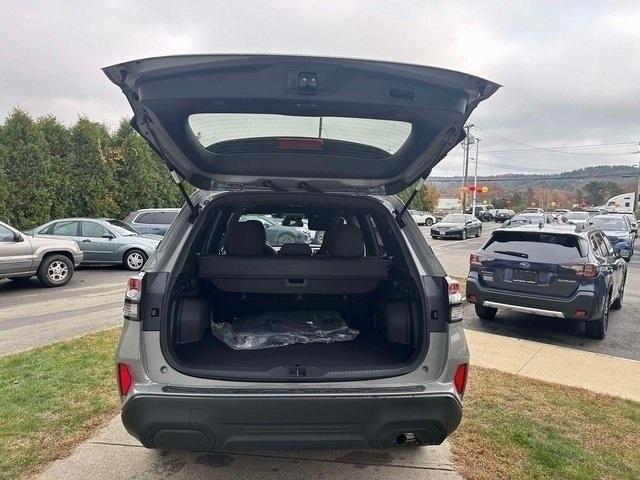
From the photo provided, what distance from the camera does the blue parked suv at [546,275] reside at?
19.6 feet

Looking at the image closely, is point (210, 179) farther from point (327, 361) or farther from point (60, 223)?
Answer: point (60, 223)

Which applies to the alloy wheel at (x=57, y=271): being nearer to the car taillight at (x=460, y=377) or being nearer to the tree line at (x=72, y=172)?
the tree line at (x=72, y=172)

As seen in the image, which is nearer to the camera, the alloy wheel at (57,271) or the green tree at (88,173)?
the alloy wheel at (57,271)

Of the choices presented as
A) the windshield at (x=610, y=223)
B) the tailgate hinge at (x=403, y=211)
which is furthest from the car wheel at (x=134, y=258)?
the windshield at (x=610, y=223)

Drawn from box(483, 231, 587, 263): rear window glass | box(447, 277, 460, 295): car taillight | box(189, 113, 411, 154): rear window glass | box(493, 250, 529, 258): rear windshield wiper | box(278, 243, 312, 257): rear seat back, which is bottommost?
box(493, 250, 529, 258): rear windshield wiper

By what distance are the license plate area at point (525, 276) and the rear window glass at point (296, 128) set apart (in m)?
4.21

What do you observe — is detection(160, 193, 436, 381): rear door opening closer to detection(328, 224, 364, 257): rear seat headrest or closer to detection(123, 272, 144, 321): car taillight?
detection(328, 224, 364, 257): rear seat headrest

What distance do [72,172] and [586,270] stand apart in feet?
55.0

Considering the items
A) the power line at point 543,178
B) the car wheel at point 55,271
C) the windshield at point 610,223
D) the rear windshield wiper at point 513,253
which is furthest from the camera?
the power line at point 543,178

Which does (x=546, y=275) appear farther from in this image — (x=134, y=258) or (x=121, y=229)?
(x=121, y=229)

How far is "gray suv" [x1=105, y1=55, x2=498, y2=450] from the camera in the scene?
2184mm

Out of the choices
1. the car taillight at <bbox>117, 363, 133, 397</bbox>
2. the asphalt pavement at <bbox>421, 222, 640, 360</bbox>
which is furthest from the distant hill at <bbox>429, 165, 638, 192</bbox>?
the car taillight at <bbox>117, 363, 133, 397</bbox>

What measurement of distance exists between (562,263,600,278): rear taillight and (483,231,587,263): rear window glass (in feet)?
0.42

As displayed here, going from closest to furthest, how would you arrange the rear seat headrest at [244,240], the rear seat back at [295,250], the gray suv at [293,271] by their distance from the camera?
the gray suv at [293,271] → the rear seat headrest at [244,240] → the rear seat back at [295,250]
